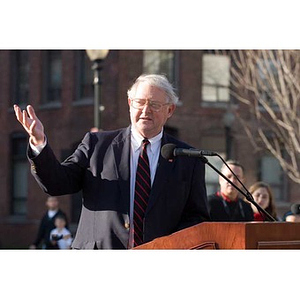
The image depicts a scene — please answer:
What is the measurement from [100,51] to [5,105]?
10960 mm

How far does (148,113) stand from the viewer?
14.3ft

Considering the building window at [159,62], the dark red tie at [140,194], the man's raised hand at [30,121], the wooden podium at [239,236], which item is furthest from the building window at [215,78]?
the wooden podium at [239,236]

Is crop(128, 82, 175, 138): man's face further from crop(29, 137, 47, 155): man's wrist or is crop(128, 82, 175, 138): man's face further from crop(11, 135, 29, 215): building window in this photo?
crop(11, 135, 29, 215): building window

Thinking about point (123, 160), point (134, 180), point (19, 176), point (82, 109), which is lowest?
point (19, 176)

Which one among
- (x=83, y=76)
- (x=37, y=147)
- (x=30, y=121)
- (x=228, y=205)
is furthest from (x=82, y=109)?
(x=30, y=121)

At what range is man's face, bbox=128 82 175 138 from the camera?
4.32m

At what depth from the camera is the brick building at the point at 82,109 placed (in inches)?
871

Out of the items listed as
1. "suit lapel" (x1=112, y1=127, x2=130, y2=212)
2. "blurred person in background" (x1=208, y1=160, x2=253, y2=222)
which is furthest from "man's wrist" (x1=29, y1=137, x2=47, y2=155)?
"blurred person in background" (x1=208, y1=160, x2=253, y2=222)

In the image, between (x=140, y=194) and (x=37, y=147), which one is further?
(x=140, y=194)

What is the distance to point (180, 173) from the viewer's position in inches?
176

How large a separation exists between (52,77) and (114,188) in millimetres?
19787

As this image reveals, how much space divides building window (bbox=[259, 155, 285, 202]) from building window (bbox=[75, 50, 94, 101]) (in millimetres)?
5530

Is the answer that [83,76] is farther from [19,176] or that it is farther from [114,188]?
[114,188]
